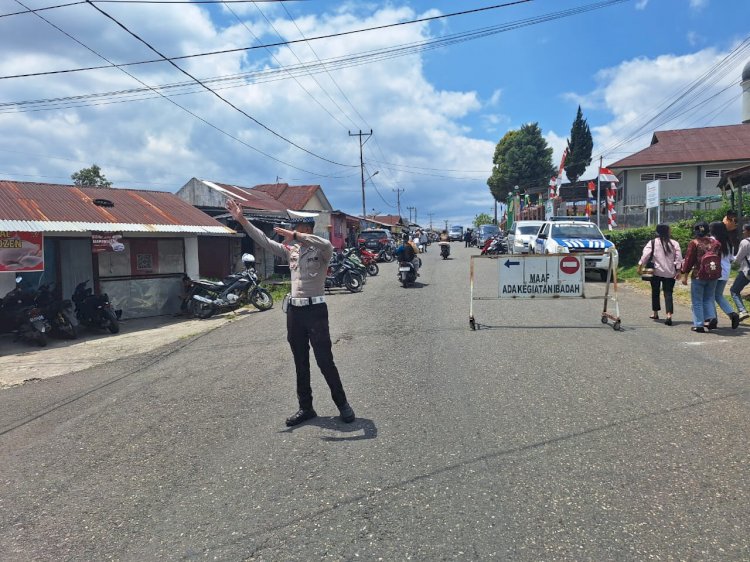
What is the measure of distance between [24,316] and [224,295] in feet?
14.6

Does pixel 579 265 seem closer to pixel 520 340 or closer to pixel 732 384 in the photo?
pixel 520 340

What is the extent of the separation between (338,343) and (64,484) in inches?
199

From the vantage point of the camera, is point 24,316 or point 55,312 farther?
point 55,312

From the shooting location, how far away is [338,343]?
8.77 meters

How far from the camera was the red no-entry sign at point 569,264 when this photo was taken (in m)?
9.62

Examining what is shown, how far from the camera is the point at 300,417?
5000 mm

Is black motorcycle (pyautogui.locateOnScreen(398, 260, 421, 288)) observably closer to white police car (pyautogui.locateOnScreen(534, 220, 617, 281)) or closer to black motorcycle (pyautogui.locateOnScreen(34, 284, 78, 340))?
white police car (pyautogui.locateOnScreen(534, 220, 617, 281))

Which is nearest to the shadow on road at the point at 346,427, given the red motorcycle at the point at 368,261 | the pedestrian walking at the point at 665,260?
the pedestrian walking at the point at 665,260

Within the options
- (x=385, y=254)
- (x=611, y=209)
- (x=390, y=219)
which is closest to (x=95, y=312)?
(x=385, y=254)

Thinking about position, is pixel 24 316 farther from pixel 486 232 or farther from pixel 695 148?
pixel 695 148

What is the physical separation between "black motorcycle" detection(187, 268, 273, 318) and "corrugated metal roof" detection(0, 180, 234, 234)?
5.00ft

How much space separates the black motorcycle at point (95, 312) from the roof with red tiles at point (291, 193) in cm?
2859

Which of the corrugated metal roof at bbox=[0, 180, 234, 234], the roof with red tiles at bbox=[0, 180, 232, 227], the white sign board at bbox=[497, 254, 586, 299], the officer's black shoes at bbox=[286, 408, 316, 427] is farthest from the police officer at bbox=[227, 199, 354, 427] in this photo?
the roof with red tiles at bbox=[0, 180, 232, 227]

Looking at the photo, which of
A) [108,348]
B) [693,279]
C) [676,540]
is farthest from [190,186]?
[676,540]
